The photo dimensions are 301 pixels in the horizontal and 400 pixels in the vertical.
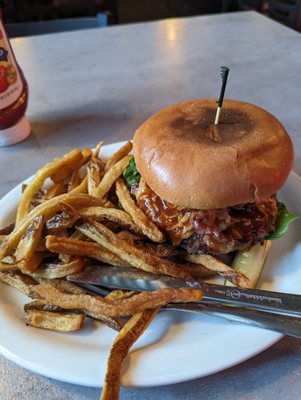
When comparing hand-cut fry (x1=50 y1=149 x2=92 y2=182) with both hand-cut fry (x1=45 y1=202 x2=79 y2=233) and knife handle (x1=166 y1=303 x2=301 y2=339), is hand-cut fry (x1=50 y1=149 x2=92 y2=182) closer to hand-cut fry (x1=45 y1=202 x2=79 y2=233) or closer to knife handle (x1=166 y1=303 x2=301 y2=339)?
hand-cut fry (x1=45 y1=202 x2=79 y2=233)

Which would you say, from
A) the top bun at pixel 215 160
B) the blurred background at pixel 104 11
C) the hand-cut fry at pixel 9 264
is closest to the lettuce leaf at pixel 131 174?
the top bun at pixel 215 160

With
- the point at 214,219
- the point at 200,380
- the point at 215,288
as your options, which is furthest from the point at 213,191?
the point at 200,380

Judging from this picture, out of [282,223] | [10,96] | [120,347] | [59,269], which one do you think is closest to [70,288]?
[59,269]

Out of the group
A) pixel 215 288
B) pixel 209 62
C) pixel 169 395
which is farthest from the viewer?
pixel 209 62

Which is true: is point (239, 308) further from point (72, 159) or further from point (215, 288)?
point (72, 159)

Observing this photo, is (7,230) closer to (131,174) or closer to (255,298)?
(131,174)

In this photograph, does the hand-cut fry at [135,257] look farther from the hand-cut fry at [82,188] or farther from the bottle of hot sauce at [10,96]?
the bottle of hot sauce at [10,96]
